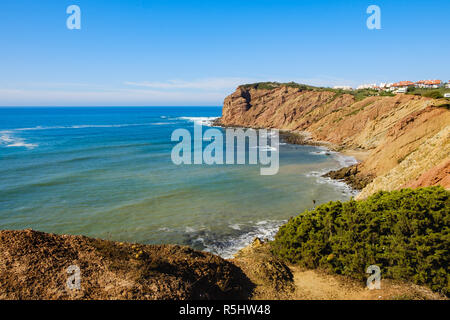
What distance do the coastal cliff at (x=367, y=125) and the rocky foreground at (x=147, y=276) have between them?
10.2m

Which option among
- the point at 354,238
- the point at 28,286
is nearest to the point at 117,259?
the point at 28,286

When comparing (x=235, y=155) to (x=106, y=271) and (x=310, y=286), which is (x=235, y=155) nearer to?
(x=310, y=286)

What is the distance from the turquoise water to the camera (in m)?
21.6

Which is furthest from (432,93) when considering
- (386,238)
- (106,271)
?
(106,271)

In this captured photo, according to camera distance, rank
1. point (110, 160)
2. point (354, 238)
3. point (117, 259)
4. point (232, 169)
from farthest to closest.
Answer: point (110, 160) → point (232, 169) → point (354, 238) → point (117, 259)

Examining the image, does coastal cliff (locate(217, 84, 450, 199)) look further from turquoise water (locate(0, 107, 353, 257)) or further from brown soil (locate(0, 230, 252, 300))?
brown soil (locate(0, 230, 252, 300))

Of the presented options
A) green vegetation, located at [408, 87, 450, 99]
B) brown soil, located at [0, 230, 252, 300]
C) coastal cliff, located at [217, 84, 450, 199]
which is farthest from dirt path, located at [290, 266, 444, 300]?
green vegetation, located at [408, 87, 450, 99]

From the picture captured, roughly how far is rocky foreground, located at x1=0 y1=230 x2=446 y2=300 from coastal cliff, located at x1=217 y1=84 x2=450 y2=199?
10178 millimetres

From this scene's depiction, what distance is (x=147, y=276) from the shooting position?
9.16 metres

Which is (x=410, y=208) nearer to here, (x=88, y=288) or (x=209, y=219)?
(x=88, y=288)

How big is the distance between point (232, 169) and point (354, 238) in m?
30.5

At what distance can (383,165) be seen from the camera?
107ft

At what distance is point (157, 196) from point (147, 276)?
67.6ft

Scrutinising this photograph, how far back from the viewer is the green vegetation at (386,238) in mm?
10312
